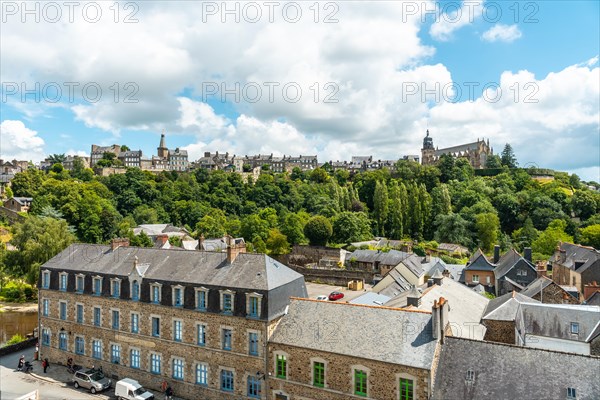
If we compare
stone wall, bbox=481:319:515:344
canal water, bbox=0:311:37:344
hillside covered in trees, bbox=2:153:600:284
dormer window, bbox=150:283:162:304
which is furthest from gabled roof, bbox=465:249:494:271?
canal water, bbox=0:311:37:344

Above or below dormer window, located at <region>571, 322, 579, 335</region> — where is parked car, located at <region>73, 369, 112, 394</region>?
below

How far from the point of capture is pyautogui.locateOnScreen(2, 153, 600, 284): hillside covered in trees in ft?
178

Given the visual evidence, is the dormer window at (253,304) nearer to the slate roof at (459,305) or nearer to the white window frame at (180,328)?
the white window frame at (180,328)

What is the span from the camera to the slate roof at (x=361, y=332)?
14.4m

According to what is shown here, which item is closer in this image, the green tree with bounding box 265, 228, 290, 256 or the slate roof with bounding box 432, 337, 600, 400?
the slate roof with bounding box 432, 337, 600, 400

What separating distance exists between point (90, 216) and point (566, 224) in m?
70.2

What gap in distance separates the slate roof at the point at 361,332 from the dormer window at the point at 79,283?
12104 millimetres

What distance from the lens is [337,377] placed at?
50.1 feet

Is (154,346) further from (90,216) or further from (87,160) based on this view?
(87,160)

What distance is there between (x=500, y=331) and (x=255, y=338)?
38.3 feet

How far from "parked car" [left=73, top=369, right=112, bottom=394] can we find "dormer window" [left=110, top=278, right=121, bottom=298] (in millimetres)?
3968

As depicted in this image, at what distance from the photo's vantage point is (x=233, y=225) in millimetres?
61719

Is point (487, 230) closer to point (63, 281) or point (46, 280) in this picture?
point (63, 281)

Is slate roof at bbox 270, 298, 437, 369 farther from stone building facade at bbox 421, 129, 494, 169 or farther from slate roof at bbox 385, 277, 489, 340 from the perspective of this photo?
stone building facade at bbox 421, 129, 494, 169
